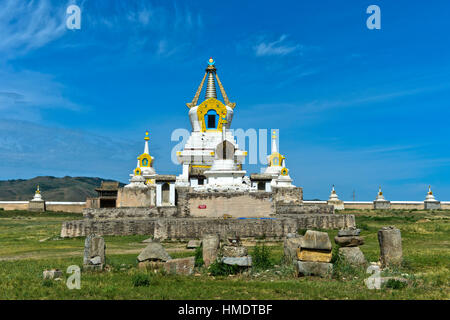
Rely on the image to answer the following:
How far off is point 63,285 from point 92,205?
35.7 m

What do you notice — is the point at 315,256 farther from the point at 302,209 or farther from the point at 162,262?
the point at 302,209

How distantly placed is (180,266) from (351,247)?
4977mm

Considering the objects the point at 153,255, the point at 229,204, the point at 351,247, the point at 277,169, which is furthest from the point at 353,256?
the point at 277,169

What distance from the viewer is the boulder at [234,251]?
1146 centimetres

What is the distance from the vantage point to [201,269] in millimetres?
11938

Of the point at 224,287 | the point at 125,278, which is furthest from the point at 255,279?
the point at 125,278

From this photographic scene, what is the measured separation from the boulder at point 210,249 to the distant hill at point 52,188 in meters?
95.1

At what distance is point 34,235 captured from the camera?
24156 mm

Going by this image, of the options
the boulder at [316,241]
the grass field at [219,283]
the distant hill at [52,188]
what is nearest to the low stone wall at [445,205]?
the grass field at [219,283]

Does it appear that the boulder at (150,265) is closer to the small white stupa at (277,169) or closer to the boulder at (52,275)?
the boulder at (52,275)
